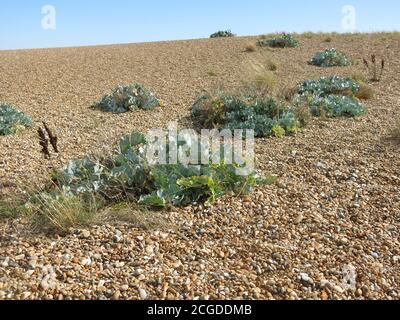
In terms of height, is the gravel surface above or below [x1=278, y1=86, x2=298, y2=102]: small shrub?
below

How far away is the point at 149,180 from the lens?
3.86 metres

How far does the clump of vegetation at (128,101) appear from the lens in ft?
23.7

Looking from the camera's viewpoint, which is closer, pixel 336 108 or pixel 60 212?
pixel 60 212

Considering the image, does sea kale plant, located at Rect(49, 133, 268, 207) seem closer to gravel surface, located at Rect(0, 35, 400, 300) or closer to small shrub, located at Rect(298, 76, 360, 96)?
gravel surface, located at Rect(0, 35, 400, 300)

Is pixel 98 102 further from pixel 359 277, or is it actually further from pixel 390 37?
pixel 390 37

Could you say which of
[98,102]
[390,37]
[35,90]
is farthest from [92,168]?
[390,37]

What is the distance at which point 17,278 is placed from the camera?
2.73m

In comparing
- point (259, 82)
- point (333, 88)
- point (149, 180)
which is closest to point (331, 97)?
point (333, 88)

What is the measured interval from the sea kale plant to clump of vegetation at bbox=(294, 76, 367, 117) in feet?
10.5

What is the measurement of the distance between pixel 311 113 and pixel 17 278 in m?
5.23

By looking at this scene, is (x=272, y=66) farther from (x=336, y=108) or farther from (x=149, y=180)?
(x=149, y=180)

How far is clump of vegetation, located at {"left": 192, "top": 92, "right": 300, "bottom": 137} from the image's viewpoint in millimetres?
5887

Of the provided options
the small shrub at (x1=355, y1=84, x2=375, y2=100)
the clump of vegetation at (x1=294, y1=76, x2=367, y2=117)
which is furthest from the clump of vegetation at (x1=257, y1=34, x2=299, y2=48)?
the small shrub at (x1=355, y1=84, x2=375, y2=100)

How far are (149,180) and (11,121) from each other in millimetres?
3362
